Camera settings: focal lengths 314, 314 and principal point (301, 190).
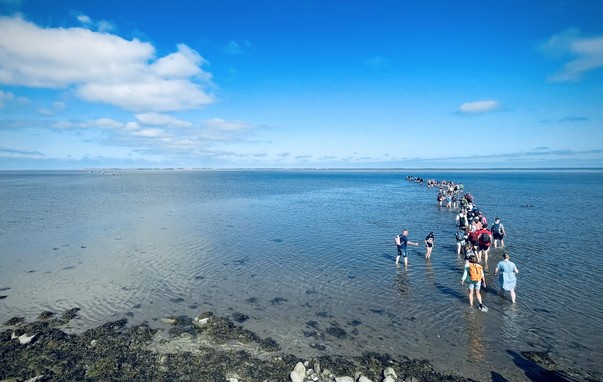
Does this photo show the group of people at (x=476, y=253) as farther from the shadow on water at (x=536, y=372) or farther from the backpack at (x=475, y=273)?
the shadow on water at (x=536, y=372)

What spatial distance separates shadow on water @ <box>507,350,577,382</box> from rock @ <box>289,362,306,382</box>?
6.26m

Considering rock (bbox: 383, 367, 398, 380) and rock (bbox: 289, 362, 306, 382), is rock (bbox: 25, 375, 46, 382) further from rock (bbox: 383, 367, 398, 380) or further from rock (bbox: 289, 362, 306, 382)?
rock (bbox: 383, 367, 398, 380)

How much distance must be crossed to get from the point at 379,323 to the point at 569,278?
11071 mm

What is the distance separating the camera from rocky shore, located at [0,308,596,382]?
348 inches

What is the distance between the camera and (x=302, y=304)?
1341 cm

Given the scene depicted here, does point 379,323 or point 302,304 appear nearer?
point 379,323

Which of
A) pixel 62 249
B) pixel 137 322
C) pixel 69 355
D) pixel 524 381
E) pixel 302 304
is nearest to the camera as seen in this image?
pixel 524 381

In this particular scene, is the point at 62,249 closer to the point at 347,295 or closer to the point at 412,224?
the point at 347,295

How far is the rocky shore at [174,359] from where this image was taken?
29.0 ft

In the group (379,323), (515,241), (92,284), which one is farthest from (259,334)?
(515,241)

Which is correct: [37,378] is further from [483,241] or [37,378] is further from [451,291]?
[483,241]

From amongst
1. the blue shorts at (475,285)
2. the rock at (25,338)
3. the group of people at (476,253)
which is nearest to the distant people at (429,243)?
the group of people at (476,253)

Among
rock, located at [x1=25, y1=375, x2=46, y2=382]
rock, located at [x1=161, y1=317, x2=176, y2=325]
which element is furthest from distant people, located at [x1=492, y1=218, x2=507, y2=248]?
rock, located at [x1=25, y1=375, x2=46, y2=382]

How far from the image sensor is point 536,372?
8.93 meters
